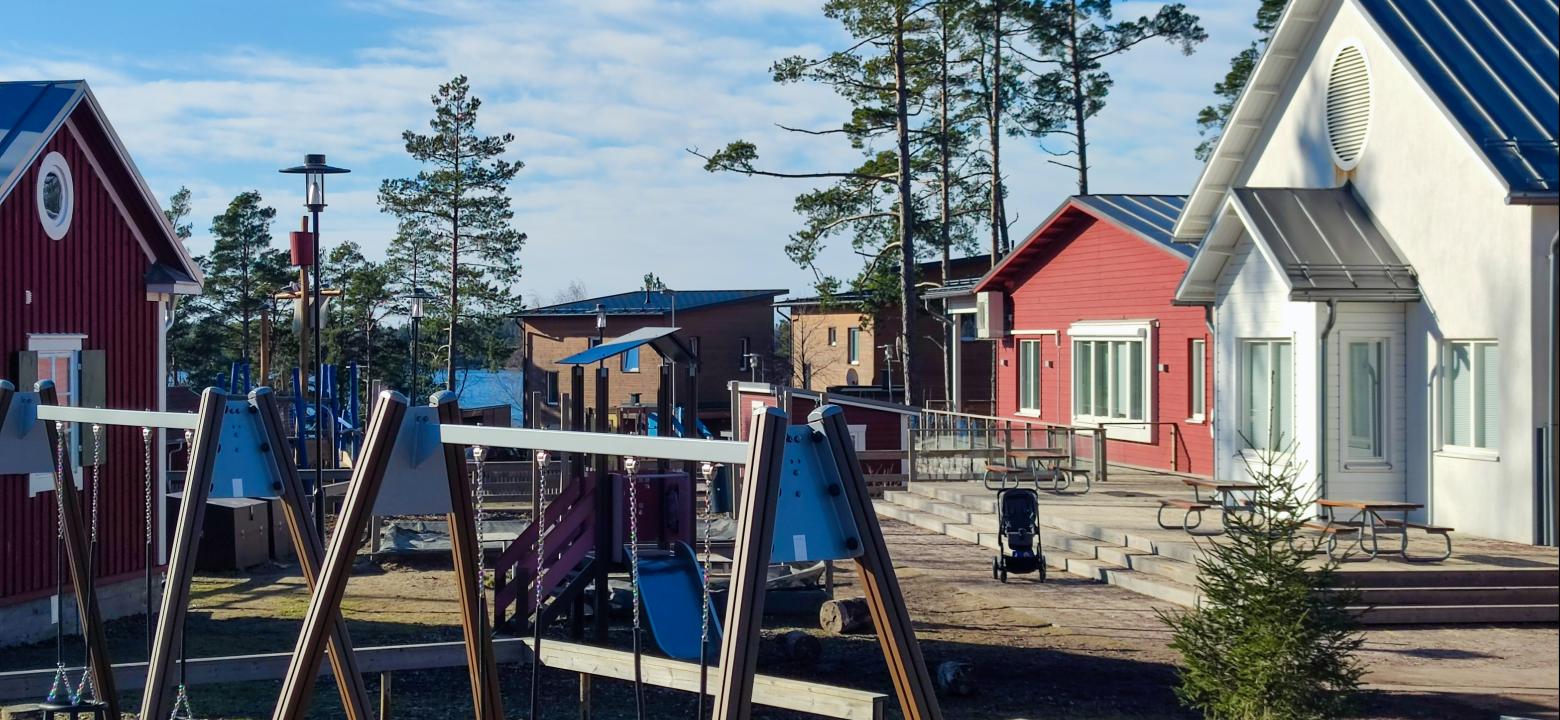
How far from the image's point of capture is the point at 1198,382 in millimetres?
24297

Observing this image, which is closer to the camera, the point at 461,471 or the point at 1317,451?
the point at 461,471

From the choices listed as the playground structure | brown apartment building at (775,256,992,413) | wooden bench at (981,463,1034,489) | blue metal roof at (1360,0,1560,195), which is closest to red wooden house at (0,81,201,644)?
the playground structure

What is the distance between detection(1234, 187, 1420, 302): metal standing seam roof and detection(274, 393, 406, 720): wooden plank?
12.7 metres

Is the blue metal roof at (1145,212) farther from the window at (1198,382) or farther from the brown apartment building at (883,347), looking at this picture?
the brown apartment building at (883,347)

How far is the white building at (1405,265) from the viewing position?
14930 millimetres

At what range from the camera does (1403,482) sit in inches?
647

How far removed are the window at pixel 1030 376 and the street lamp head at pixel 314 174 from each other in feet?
53.6

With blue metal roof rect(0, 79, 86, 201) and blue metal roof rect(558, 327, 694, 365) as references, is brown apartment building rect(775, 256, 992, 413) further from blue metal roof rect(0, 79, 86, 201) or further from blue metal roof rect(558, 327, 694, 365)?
blue metal roof rect(0, 79, 86, 201)

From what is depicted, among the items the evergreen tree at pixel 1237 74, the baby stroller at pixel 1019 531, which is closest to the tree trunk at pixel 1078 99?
the evergreen tree at pixel 1237 74

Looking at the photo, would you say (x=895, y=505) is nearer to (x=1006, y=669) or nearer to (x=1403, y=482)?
(x=1403, y=482)

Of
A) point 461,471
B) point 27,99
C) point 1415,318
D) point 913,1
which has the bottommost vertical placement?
point 461,471

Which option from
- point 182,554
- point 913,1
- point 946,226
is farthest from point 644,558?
point 946,226

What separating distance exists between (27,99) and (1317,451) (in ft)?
46.3

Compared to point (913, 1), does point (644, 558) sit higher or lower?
lower
